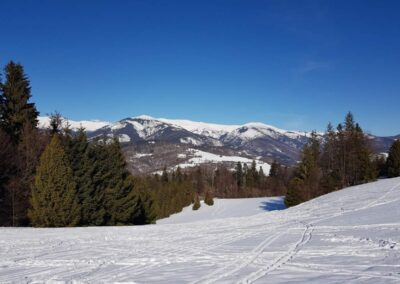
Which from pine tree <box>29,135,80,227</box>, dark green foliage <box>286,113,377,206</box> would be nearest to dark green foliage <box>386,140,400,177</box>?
dark green foliage <box>286,113,377,206</box>

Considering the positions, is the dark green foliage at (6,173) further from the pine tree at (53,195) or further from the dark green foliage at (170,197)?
the dark green foliage at (170,197)

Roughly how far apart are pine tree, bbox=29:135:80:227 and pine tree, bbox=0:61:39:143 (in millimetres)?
8443

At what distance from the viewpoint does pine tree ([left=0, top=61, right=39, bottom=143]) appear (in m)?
37.0

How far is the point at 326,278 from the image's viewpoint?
346 inches

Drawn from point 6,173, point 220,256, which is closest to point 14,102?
point 6,173

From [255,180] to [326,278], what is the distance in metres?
128

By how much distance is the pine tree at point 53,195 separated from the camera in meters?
29.2

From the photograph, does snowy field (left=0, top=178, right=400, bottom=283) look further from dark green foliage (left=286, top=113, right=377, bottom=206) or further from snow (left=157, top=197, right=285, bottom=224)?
snow (left=157, top=197, right=285, bottom=224)

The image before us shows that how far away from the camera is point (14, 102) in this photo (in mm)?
37500

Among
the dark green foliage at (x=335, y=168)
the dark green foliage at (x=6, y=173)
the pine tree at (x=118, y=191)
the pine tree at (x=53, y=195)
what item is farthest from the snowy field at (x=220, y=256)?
the dark green foliage at (x=335, y=168)

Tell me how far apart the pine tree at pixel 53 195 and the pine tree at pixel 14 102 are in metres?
8.44

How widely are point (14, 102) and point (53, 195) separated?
42.6 ft

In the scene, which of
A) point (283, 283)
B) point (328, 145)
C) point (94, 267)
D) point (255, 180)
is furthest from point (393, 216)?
point (255, 180)

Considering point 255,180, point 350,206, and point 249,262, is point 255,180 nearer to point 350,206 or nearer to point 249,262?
point 350,206
